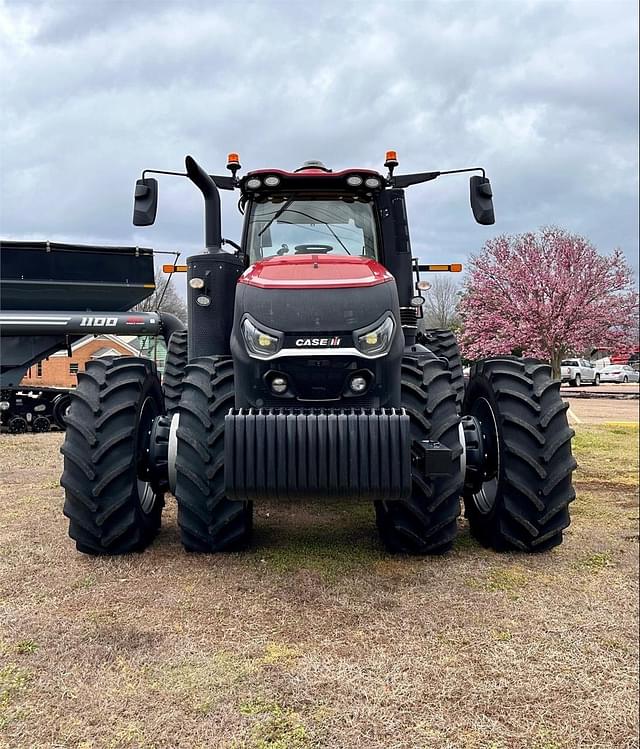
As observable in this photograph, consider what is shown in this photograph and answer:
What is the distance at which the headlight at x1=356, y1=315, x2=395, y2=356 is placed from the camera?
329cm

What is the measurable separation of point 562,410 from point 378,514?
129 cm

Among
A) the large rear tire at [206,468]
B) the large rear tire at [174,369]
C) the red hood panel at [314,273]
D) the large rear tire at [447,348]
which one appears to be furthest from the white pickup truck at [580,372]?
the large rear tire at [447,348]

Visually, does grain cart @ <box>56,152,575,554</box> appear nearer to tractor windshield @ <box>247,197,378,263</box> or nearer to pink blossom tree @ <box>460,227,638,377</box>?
tractor windshield @ <box>247,197,378,263</box>

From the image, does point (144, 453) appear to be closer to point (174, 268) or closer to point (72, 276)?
point (174, 268)

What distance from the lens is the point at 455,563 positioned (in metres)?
3.71

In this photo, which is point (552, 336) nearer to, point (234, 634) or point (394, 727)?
point (394, 727)

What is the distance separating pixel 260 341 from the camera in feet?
10.9

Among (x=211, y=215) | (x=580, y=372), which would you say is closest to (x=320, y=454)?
(x=580, y=372)

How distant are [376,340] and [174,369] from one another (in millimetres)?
3082

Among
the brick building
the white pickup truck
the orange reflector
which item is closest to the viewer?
the white pickup truck

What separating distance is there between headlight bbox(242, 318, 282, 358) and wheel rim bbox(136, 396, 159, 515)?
103 cm

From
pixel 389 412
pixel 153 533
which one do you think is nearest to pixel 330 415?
pixel 389 412

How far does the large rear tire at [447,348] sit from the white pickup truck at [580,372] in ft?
12.3

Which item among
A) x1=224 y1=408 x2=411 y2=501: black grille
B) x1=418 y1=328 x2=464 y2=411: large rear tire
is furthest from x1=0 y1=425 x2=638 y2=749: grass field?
x1=418 y1=328 x2=464 y2=411: large rear tire
